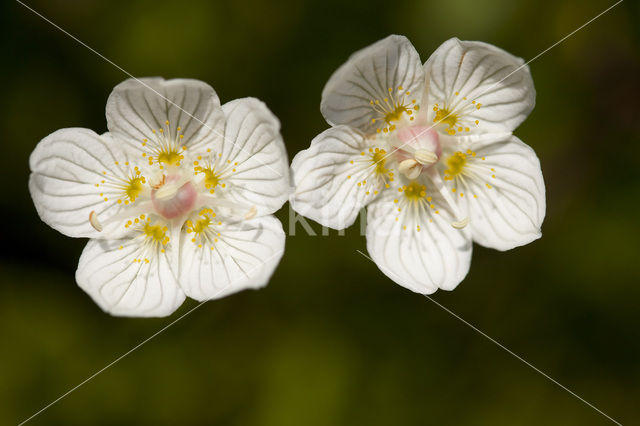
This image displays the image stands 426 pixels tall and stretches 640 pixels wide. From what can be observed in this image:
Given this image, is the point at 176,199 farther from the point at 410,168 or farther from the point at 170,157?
the point at 410,168

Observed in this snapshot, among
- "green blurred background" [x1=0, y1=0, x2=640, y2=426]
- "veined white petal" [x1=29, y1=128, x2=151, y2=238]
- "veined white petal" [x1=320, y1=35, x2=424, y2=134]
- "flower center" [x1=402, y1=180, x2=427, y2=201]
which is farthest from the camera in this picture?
"green blurred background" [x1=0, y1=0, x2=640, y2=426]

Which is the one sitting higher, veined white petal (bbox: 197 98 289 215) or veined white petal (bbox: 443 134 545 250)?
veined white petal (bbox: 197 98 289 215)

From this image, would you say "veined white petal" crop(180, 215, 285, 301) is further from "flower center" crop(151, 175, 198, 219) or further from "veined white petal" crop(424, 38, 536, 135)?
"veined white petal" crop(424, 38, 536, 135)

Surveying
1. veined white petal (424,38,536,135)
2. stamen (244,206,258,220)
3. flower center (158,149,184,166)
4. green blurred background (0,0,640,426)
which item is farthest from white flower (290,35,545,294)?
green blurred background (0,0,640,426)

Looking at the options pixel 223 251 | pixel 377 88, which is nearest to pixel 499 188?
pixel 377 88

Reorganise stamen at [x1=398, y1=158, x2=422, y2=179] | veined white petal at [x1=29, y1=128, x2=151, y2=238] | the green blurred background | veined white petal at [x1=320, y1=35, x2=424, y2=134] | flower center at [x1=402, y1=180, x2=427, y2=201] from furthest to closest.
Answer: the green blurred background < flower center at [x1=402, y1=180, x2=427, y2=201] < stamen at [x1=398, y1=158, x2=422, y2=179] < veined white petal at [x1=29, y1=128, x2=151, y2=238] < veined white petal at [x1=320, y1=35, x2=424, y2=134]

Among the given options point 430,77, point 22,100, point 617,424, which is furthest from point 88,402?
point 617,424
